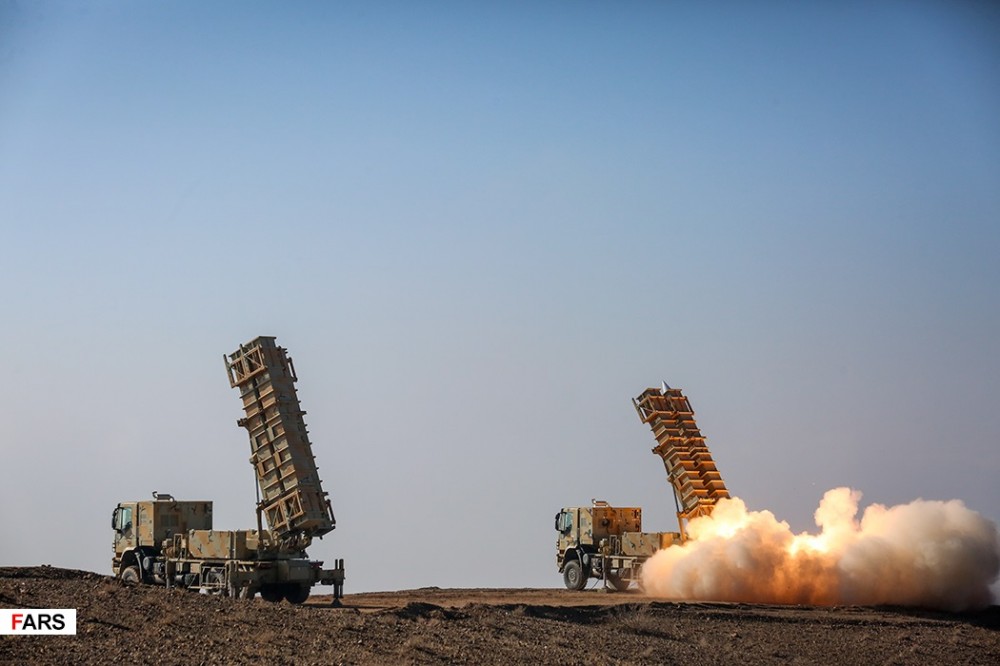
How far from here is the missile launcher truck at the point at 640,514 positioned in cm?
4472

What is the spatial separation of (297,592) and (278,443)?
4.34 metres

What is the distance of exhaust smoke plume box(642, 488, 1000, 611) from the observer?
40000mm

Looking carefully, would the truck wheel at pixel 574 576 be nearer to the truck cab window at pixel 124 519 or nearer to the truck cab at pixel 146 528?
the truck cab at pixel 146 528

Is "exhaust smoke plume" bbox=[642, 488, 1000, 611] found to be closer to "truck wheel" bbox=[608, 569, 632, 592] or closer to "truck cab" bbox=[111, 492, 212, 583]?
"truck wheel" bbox=[608, 569, 632, 592]

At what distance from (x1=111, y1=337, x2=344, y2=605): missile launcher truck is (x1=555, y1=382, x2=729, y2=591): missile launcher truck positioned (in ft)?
40.5

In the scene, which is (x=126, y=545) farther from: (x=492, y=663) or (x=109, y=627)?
(x=492, y=663)

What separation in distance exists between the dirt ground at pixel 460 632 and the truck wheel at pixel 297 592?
4.04 ft

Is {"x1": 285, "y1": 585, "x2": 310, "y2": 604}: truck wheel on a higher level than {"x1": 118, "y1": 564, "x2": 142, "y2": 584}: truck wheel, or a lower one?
lower

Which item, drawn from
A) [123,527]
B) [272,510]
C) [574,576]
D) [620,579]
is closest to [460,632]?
[272,510]

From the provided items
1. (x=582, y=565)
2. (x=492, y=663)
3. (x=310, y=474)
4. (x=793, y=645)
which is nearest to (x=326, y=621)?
(x=492, y=663)

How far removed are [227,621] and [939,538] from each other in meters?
22.8

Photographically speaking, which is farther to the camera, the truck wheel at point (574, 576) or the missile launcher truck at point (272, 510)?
the truck wheel at point (574, 576)

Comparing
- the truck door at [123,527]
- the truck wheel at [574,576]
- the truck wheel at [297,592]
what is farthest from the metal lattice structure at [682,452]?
the truck door at [123,527]

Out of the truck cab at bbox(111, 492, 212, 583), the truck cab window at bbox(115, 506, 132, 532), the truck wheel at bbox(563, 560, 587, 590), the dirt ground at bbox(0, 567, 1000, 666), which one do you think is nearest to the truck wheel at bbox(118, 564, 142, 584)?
the truck cab at bbox(111, 492, 212, 583)
